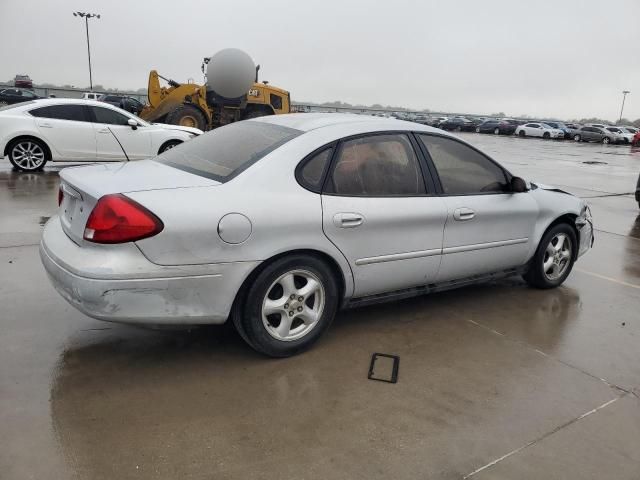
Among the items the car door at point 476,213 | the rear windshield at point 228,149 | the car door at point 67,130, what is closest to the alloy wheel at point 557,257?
the car door at point 476,213

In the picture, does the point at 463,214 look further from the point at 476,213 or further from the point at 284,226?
the point at 284,226

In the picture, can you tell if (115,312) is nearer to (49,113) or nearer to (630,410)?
(630,410)

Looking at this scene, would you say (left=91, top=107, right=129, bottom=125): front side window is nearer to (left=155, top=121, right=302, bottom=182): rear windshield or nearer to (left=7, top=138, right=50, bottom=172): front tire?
(left=7, top=138, right=50, bottom=172): front tire

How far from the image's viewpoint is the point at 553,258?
4.87m

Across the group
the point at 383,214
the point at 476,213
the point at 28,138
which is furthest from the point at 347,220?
the point at 28,138

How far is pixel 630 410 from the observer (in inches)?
120

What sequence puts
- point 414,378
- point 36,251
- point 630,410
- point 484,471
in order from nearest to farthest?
point 484,471, point 630,410, point 414,378, point 36,251

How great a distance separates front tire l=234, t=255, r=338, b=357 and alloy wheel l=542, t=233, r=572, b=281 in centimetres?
236

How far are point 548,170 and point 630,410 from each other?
15.4 meters

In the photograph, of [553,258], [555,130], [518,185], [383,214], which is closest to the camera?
[383,214]

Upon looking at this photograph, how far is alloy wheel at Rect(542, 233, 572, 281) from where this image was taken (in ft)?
15.9

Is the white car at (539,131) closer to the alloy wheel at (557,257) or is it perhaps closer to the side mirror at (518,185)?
the alloy wheel at (557,257)

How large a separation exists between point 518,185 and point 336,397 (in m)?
2.43

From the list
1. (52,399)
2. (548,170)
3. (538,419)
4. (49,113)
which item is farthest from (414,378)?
(548,170)
